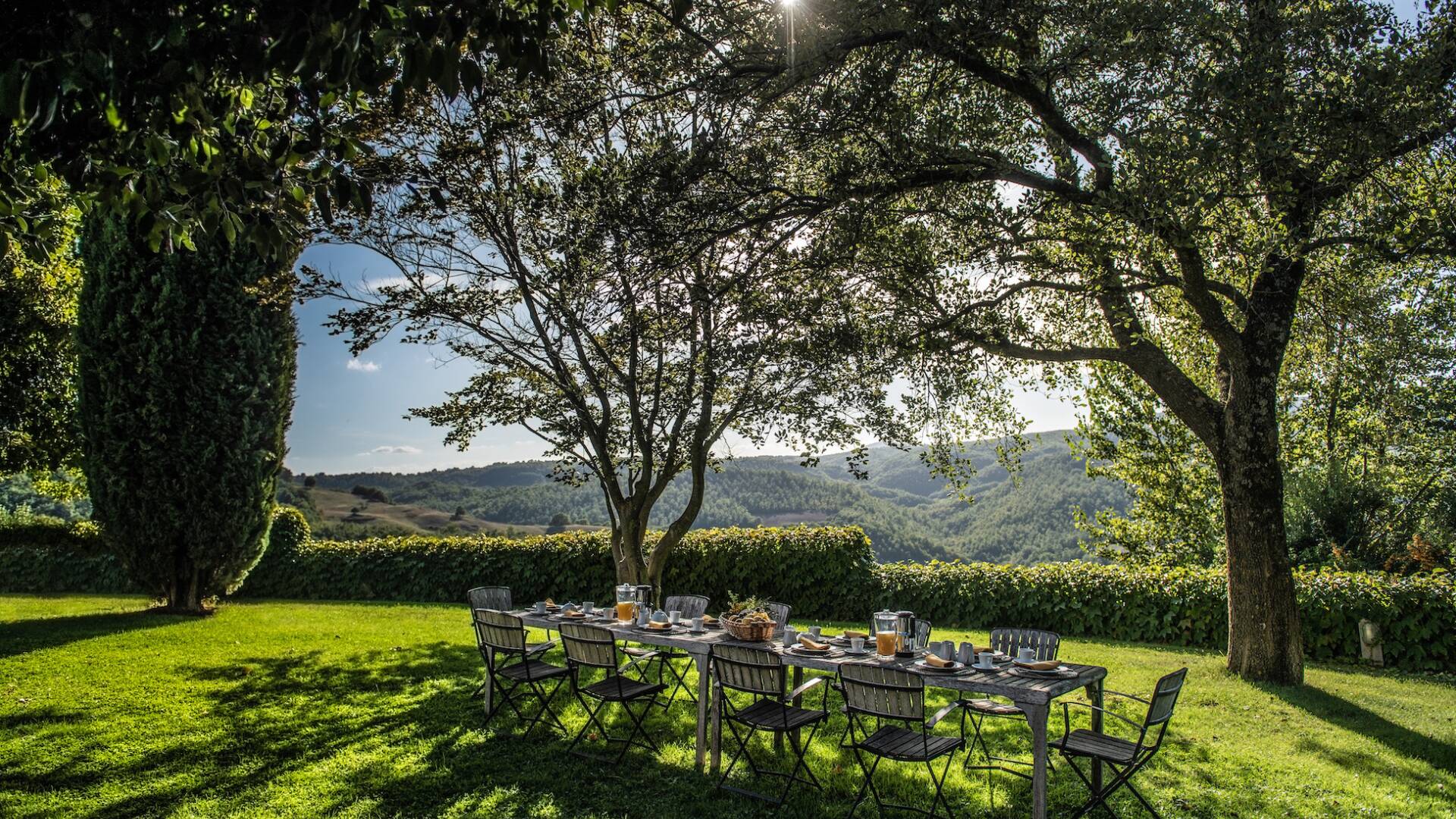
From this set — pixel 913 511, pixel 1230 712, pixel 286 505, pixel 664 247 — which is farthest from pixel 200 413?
pixel 913 511

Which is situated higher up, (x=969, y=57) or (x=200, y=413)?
(x=969, y=57)

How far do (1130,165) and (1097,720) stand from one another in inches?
167

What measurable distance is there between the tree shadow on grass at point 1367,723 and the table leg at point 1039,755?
406cm

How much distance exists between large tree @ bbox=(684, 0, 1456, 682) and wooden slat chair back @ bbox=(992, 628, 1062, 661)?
3.27m

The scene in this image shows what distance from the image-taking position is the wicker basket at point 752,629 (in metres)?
5.81

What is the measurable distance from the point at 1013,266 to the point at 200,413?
11143mm

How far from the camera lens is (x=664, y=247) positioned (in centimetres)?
685

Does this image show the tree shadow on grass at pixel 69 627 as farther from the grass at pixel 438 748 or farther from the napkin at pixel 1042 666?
the napkin at pixel 1042 666

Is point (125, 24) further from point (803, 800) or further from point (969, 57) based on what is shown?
point (969, 57)

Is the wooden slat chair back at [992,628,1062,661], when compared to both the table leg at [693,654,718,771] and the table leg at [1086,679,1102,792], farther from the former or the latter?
the table leg at [693,654,718,771]

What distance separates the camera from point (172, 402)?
36.0ft

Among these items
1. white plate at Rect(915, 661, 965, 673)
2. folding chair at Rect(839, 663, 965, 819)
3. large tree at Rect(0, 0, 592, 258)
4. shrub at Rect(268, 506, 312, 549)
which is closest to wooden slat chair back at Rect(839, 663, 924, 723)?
folding chair at Rect(839, 663, 965, 819)

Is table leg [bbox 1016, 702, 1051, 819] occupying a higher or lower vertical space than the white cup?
lower

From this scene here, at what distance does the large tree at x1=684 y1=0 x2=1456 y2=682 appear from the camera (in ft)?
18.7
